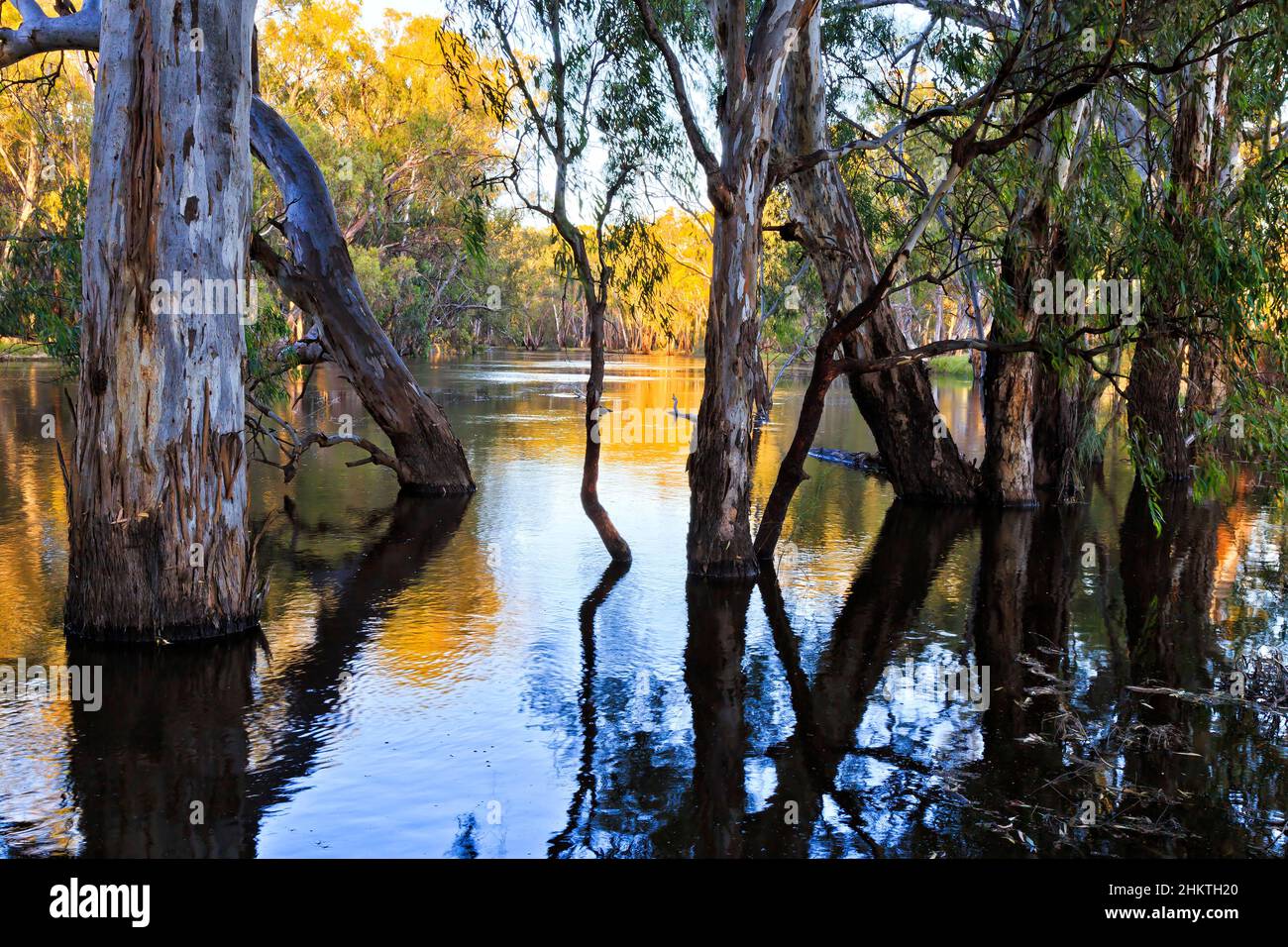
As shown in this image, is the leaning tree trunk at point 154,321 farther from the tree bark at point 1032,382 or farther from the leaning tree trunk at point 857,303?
the tree bark at point 1032,382

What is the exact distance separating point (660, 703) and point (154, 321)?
10.8ft

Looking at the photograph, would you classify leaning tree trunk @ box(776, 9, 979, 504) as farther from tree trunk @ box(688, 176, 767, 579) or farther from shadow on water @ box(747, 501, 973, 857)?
tree trunk @ box(688, 176, 767, 579)

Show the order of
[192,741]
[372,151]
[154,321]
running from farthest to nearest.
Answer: [372,151]
[154,321]
[192,741]

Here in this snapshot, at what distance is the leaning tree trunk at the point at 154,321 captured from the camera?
20.1ft

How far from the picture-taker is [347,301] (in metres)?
11.1

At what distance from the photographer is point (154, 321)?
6.18m

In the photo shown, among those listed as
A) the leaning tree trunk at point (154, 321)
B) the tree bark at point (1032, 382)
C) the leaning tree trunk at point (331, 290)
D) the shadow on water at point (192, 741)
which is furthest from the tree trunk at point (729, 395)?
the leaning tree trunk at point (331, 290)

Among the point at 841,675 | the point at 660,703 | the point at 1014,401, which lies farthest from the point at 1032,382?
the point at 660,703

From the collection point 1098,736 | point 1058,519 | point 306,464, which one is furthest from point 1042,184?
point 306,464

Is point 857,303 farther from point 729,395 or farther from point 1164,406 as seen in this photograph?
point 1164,406

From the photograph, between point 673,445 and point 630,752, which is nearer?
point 630,752
